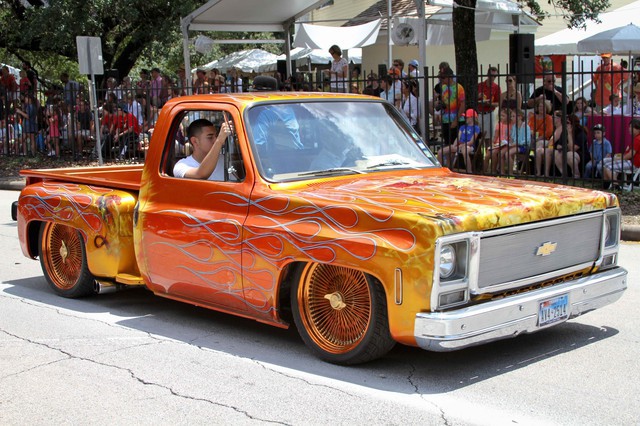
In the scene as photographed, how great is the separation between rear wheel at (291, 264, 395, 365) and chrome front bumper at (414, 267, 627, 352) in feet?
1.32

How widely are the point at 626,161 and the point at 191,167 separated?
789cm

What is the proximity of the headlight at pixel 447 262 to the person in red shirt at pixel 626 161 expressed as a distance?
8.03 metres

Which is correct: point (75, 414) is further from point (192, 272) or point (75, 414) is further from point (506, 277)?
point (506, 277)

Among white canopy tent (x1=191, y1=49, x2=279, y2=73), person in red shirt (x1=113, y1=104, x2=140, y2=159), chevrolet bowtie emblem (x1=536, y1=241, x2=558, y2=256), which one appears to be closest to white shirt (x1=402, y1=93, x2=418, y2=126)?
person in red shirt (x1=113, y1=104, x2=140, y2=159)

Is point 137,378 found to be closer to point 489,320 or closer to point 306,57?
point 489,320

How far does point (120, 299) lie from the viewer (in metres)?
8.02

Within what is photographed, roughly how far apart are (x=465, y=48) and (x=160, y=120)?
10.2 meters

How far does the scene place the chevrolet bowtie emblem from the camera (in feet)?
18.2

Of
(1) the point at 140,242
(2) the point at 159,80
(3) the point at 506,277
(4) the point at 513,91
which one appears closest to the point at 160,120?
(1) the point at 140,242

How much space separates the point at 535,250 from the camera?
553cm

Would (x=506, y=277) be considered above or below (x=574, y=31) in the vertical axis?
below

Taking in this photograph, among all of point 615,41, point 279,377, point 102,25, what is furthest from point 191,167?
point 102,25

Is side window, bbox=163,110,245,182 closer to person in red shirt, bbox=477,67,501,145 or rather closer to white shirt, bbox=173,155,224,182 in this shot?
white shirt, bbox=173,155,224,182

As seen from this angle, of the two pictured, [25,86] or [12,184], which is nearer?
[12,184]
